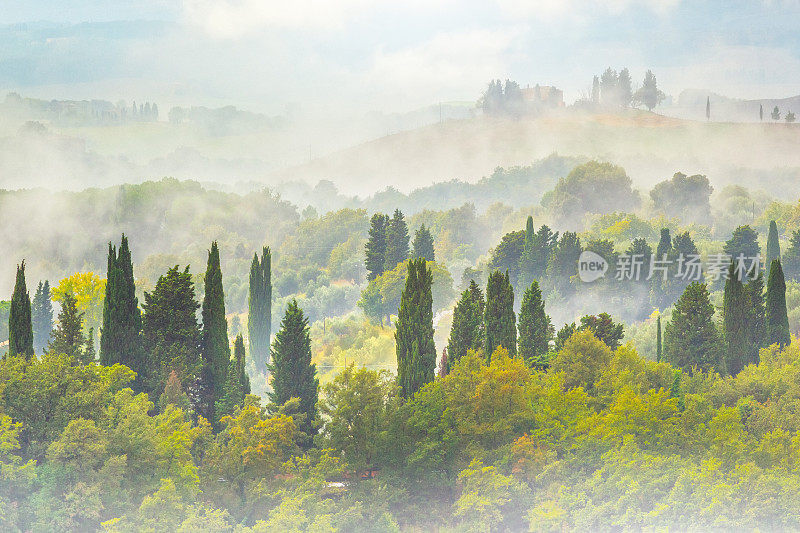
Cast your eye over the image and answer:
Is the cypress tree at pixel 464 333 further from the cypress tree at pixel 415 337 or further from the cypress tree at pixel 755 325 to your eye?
the cypress tree at pixel 755 325

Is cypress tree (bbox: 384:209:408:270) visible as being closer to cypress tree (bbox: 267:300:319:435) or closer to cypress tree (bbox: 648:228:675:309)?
cypress tree (bbox: 648:228:675:309)

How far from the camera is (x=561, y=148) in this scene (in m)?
142

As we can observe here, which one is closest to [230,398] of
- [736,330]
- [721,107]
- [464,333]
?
[464,333]

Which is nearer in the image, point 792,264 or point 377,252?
point 377,252

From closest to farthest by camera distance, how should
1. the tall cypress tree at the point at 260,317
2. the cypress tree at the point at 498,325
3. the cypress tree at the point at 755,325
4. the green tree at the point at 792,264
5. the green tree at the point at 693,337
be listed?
the cypress tree at the point at 498,325 < the green tree at the point at 693,337 < the cypress tree at the point at 755,325 < the tall cypress tree at the point at 260,317 < the green tree at the point at 792,264

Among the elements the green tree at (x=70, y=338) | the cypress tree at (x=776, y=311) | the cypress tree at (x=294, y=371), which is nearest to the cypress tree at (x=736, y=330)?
the cypress tree at (x=776, y=311)

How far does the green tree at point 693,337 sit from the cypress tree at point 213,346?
15.9 metres

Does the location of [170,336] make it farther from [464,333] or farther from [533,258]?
[533,258]

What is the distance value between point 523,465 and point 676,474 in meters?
4.15

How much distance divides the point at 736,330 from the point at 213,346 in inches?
724

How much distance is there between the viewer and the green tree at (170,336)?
31.5 meters

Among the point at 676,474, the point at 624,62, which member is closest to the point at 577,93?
the point at 624,62

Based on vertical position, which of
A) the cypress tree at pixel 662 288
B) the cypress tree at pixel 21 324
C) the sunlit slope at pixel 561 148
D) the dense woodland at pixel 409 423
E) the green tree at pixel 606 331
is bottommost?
the dense woodland at pixel 409 423

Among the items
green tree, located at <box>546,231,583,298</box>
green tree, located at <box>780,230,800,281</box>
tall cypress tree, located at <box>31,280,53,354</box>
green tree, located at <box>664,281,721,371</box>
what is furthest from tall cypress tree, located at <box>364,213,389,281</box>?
green tree, located at <box>780,230,800,281</box>
